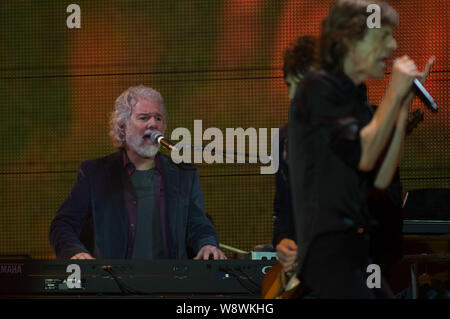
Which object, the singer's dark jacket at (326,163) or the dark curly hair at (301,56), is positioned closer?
the singer's dark jacket at (326,163)

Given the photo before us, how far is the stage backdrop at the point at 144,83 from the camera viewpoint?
552 cm

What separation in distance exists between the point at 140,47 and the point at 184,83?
482 mm

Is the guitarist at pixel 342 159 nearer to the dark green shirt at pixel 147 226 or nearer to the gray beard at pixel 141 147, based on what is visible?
the dark green shirt at pixel 147 226

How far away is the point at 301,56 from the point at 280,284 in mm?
832

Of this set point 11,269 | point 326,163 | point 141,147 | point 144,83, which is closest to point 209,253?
point 141,147

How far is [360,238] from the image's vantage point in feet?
5.09

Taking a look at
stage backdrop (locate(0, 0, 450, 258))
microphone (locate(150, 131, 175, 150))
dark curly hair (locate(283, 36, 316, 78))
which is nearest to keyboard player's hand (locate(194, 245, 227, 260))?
microphone (locate(150, 131, 175, 150))

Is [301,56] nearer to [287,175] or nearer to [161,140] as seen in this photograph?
[287,175]

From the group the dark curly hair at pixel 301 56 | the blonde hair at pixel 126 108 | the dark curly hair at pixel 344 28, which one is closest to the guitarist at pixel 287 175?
the dark curly hair at pixel 301 56

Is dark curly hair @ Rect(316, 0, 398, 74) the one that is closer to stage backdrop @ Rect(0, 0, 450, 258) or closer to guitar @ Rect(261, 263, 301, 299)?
guitar @ Rect(261, 263, 301, 299)

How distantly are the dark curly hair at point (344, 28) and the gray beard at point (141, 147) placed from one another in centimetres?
237

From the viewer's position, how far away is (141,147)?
401 cm

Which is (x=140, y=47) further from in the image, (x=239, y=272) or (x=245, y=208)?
(x=239, y=272)
